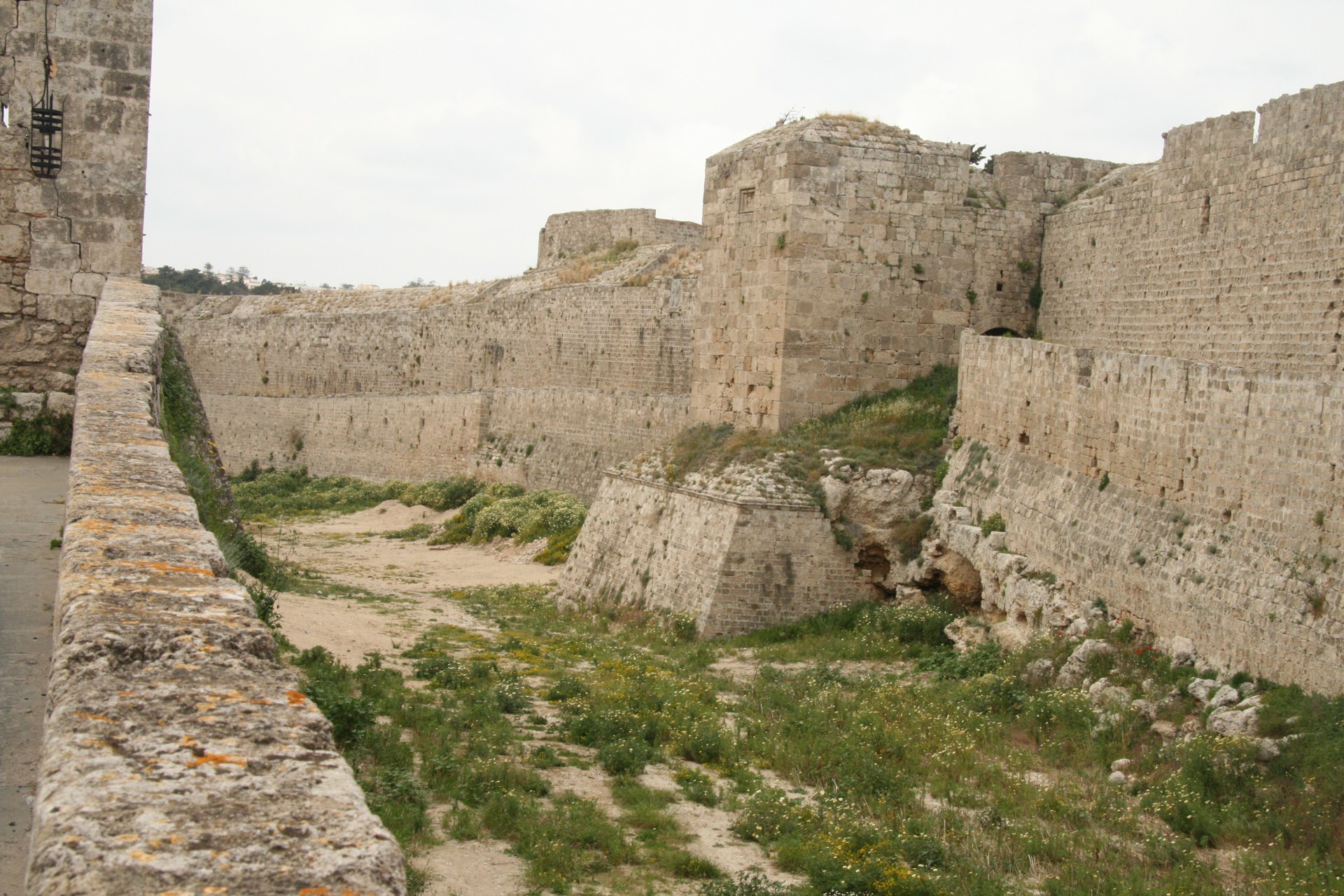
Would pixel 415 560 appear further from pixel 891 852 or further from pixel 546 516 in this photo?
pixel 891 852

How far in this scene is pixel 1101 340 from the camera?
51.7ft

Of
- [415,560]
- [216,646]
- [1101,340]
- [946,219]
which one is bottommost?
[415,560]

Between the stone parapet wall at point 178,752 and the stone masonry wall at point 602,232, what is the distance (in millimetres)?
30297

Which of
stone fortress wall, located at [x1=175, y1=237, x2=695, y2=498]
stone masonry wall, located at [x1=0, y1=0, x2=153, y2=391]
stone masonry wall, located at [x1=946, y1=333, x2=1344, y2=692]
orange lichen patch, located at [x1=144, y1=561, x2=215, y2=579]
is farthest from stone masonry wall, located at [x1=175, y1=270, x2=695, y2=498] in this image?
orange lichen patch, located at [x1=144, y1=561, x2=215, y2=579]

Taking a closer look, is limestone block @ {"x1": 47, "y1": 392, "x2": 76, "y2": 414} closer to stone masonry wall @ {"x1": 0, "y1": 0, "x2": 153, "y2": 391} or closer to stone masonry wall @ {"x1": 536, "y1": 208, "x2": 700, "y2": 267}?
stone masonry wall @ {"x1": 0, "y1": 0, "x2": 153, "y2": 391}

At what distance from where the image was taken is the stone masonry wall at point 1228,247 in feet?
39.4

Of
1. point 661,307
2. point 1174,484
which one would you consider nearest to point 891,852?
point 1174,484

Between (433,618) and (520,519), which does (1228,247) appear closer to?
(433,618)

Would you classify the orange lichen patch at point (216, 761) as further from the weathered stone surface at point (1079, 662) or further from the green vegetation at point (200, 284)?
the green vegetation at point (200, 284)

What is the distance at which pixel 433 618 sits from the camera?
615 inches

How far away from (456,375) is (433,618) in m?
18.2

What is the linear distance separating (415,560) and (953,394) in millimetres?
11125

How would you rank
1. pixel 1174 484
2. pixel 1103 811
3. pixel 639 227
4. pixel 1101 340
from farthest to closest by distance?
pixel 639 227, pixel 1101 340, pixel 1174 484, pixel 1103 811

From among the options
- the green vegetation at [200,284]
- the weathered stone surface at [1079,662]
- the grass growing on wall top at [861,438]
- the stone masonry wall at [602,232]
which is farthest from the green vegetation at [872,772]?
the green vegetation at [200,284]
